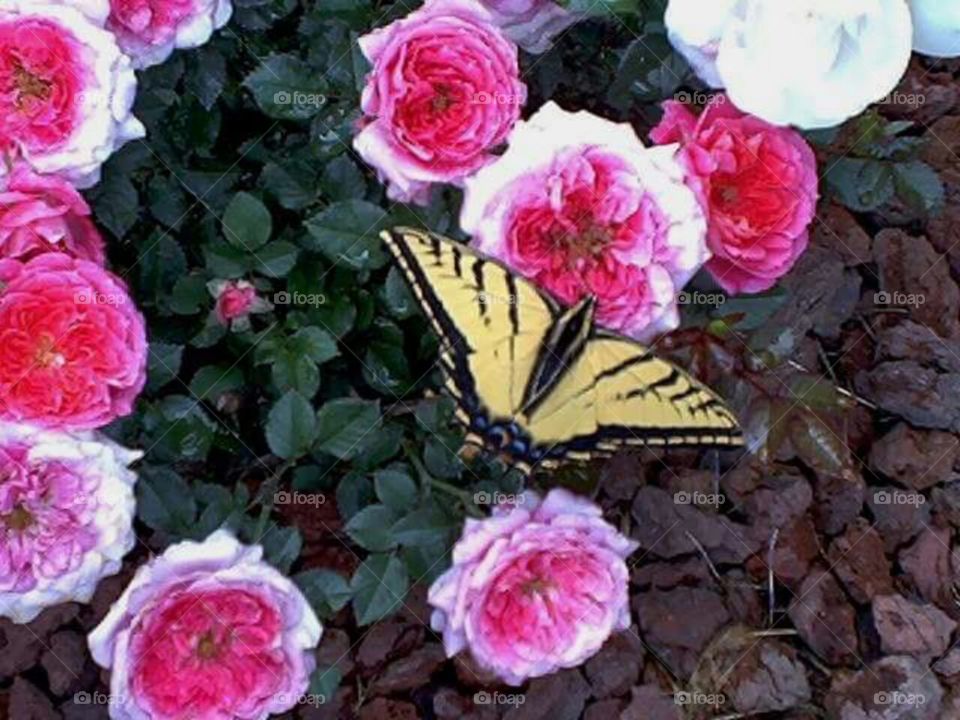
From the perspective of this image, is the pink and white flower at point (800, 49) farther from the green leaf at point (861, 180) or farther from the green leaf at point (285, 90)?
the green leaf at point (285, 90)

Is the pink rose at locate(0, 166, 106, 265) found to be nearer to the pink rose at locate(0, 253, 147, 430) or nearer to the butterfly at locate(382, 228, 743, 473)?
the pink rose at locate(0, 253, 147, 430)

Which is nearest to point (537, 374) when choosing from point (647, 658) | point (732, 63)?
point (732, 63)

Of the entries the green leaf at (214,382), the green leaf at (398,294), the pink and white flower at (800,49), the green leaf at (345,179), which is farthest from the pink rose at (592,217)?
the green leaf at (214,382)

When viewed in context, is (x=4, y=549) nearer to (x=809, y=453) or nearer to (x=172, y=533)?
(x=172, y=533)

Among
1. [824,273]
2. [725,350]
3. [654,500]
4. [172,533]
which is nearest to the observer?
[172,533]

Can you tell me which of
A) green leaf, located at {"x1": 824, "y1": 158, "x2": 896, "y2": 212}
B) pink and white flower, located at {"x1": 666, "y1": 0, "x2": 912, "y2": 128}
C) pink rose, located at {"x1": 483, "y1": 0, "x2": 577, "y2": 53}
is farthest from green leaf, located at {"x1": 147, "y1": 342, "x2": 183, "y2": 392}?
green leaf, located at {"x1": 824, "y1": 158, "x2": 896, "y2": 212}
